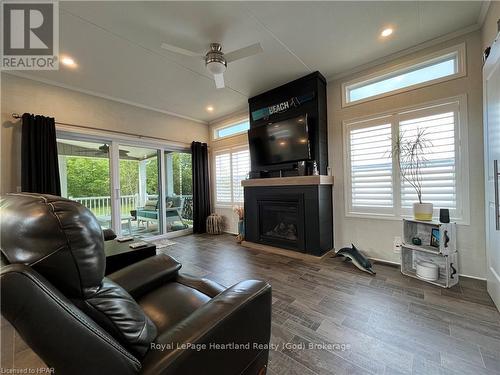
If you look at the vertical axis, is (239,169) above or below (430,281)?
above

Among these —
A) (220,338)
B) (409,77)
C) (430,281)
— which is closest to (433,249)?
(430,281)

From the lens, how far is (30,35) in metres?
2.16

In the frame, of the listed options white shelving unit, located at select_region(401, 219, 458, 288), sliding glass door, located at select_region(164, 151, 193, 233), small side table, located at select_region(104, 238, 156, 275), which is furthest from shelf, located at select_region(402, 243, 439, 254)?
sliding glass door, located at select_region(164, 151, 193, 233)

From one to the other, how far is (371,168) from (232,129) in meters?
3.08

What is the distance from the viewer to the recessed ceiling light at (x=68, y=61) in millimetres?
2589

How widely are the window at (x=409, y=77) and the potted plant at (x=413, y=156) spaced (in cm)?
63

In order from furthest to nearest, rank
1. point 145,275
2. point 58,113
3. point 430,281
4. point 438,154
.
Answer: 1. point 58,113
2. point 438,154
3. point 430,281
4. point 145,275

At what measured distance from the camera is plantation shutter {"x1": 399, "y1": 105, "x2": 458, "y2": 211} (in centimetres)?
239

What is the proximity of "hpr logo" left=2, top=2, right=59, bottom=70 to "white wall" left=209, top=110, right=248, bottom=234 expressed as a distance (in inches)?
116

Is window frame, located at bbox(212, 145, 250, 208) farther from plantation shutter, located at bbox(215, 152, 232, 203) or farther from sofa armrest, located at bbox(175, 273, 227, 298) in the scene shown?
sofa armrest, located at bbox(175, 273, 227, 298)

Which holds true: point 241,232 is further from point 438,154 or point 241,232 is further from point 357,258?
point 438,154

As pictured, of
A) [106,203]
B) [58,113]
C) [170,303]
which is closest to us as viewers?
[170,303]

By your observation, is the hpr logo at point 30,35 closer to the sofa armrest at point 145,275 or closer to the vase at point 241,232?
the sofa armrest at point 145,275

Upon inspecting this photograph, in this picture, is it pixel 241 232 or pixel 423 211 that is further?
pixel 241 232
